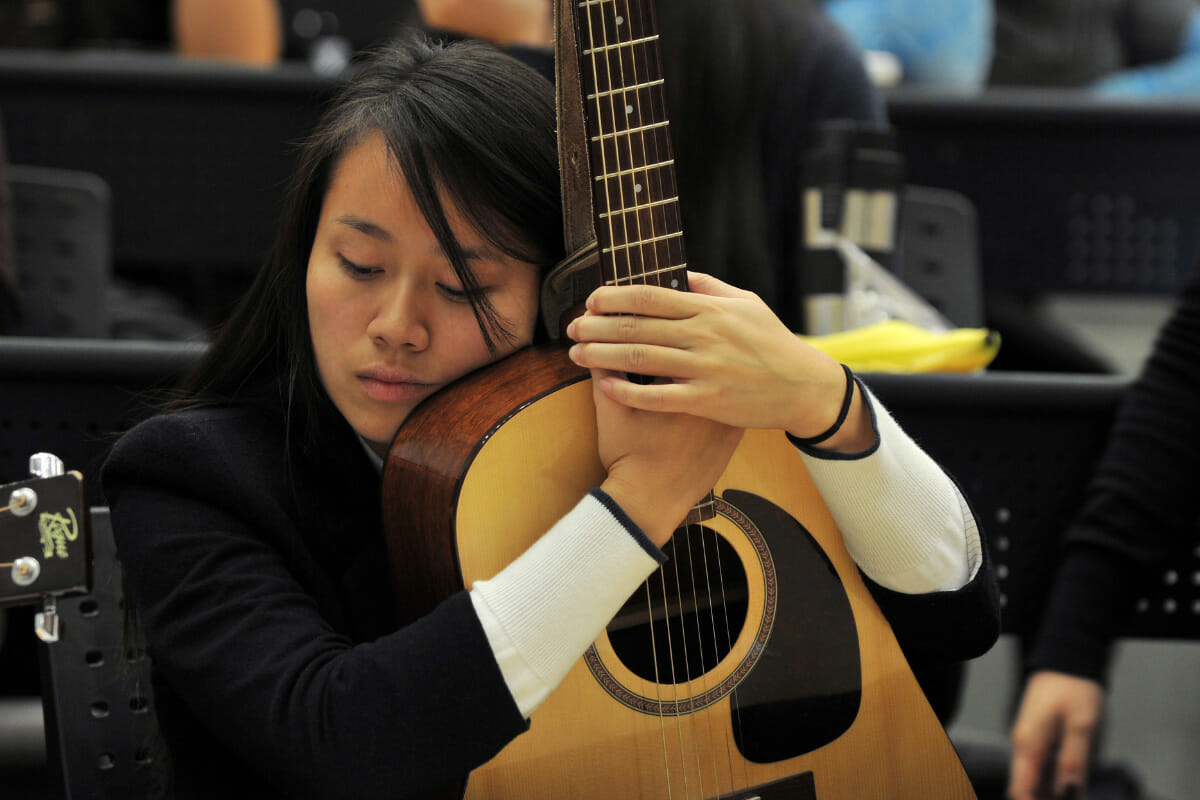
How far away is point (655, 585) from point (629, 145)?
1.19ft

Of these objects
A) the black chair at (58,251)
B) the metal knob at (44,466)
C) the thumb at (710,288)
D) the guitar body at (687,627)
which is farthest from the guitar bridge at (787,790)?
the black chair at (58,251)

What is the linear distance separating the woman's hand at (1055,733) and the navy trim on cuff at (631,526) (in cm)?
68

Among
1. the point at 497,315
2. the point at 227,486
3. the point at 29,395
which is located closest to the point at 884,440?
the point at 497,315

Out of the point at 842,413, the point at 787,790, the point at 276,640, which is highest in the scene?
the point at 842,413

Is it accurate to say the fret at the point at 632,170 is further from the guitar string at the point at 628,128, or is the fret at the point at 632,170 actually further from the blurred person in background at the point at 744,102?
the blurred person in background at the point at 744,102

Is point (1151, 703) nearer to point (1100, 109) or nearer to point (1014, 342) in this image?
point (1014, 342)

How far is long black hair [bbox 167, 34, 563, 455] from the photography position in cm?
105

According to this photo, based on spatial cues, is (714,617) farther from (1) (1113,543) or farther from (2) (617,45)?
(1) (1113,543)

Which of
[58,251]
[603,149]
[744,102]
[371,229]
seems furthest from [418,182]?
[58,251]

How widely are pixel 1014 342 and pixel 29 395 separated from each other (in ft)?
6.95

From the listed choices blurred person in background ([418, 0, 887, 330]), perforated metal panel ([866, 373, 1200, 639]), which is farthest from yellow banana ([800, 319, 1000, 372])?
blurred person in background ([418, 0, 887, 330])

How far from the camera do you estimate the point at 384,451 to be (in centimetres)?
113

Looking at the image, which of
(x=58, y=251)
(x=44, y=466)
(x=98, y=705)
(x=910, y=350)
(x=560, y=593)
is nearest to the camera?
(x=560, y=593)

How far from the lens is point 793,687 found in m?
1.07
